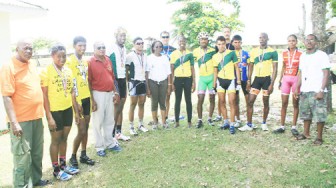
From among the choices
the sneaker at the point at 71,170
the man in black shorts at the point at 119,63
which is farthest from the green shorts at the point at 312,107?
the sneaker at the point at 71,170

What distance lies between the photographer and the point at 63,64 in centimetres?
500

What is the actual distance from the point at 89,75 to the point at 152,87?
2.04m

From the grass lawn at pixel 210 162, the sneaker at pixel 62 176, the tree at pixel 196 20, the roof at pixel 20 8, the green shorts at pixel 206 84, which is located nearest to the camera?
the grass lawn at pixel 210 162

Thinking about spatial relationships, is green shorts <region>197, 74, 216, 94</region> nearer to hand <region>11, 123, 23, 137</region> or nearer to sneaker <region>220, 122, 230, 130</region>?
sneaker <region>220, 122, 230, 130</region>

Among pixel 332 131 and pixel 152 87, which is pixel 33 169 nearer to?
pixel 152 87

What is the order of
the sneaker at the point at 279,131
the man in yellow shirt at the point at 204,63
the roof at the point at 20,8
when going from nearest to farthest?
the sneaker at the point at 279,131 → the man in yellow shirt at the point at 204,63 → the roof at the point at 20,8

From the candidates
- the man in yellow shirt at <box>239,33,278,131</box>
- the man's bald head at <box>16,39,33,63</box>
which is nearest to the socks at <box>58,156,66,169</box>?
the man's bald head at <box>16,39,33,63</box>

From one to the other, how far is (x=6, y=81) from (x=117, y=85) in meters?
2.66

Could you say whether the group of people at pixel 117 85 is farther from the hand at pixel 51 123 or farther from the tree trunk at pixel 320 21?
the tree trunk at pixel 320 21

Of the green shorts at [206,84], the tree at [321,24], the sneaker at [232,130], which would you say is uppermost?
the tree at [321,24]

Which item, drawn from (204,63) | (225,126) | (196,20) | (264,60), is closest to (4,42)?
(204,63)

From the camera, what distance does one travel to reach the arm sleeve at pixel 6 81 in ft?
14.0

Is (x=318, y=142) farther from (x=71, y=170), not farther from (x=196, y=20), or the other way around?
(x=196, y=20)

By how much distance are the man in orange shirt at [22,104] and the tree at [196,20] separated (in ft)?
87.9
